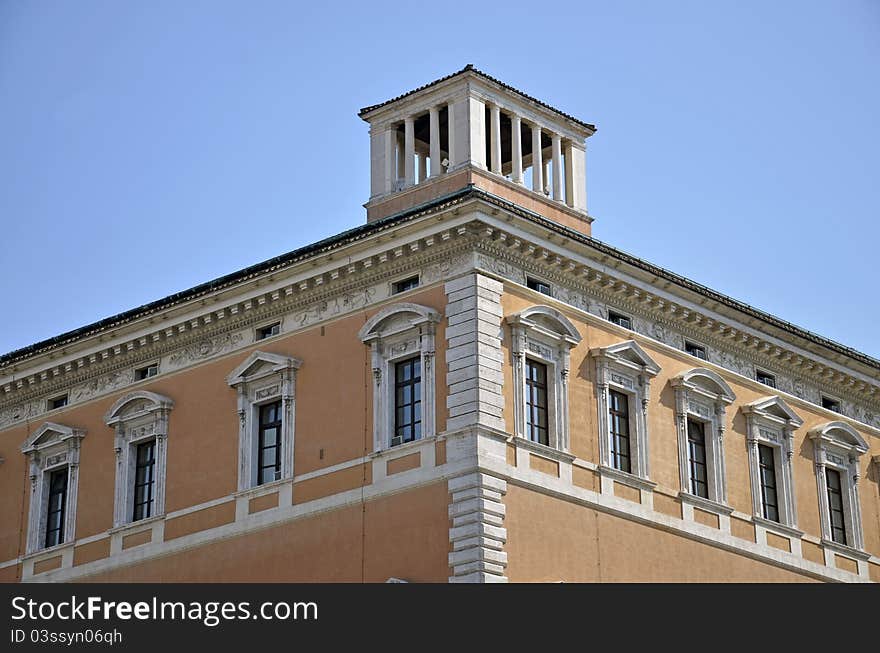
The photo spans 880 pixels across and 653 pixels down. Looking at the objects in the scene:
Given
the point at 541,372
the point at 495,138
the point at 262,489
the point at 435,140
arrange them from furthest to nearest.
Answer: the point at 495,138 → the point at 435,140 → the point at 262,489 → the point at 541,372

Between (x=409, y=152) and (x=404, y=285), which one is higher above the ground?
(x=409, y=152)

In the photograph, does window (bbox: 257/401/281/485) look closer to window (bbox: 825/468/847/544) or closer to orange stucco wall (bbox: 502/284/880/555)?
orange stucco wall (bbox: 502/284/880/555)

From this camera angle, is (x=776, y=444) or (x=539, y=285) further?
(x=776, y=444)

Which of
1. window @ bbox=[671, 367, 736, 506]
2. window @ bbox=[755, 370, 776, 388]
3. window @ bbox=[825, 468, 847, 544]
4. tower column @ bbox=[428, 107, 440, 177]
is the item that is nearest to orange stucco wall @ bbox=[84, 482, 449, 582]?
window @ bbox=[671, 367, 736, 506]

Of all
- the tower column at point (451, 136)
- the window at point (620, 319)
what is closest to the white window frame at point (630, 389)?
the window at point (620, 319)

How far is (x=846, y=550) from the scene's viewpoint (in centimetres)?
4456

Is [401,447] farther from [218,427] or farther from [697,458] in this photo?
[697,458]

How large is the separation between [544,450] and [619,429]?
249cm

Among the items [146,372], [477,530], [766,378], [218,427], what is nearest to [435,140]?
[218,427]

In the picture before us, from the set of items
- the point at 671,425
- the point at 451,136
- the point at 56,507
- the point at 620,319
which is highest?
the point at 451,136

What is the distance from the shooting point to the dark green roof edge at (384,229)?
39.1 m

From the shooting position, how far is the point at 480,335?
38094 millimetres
